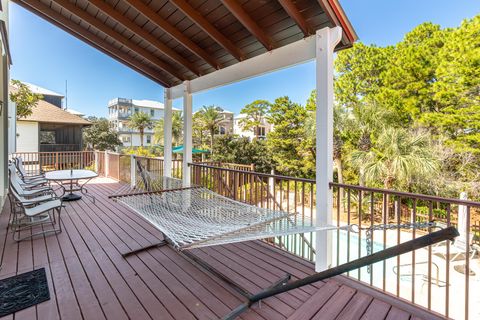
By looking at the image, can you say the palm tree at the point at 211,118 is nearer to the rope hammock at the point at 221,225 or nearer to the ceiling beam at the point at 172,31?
the ceiling beam at the point at 172,31

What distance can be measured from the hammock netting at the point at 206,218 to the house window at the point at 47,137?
1559cm

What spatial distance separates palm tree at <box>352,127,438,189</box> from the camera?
1023cm

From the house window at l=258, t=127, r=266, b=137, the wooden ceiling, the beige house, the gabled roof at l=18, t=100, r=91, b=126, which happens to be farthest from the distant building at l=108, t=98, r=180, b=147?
the wooden ceiling

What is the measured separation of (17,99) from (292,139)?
15513 mm

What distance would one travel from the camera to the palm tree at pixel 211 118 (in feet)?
73.5

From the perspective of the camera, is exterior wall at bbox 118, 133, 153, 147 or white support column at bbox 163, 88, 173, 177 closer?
white support column at bbox 163, 88, 173, 177

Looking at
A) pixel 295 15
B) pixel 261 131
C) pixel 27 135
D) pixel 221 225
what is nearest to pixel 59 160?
pixel 27 135

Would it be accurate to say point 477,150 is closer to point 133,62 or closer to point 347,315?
point 347,315

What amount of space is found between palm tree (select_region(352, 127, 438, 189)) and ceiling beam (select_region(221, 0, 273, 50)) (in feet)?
31.7

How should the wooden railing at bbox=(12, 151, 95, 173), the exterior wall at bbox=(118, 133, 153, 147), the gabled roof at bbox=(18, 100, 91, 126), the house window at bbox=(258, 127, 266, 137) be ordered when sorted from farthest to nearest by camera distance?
1. the exterior wall at bbox=(118, 133, 153, 147)
2. the house window at bbox=(258, 127, 266, 137)
3. the gabled roof at bbox=(18, 100, 91, 126)
4. the wooden railing at bbox=(12, 151, 95, 173)

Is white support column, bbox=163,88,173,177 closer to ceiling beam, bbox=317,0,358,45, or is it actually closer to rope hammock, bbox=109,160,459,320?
rope hammock, bbox=109,160,459,320

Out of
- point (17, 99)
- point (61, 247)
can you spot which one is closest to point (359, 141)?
point (61, 247)

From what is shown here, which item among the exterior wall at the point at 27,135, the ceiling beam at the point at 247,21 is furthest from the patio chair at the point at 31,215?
the exterior wall at the point at 27,135

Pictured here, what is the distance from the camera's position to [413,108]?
40.4ft
